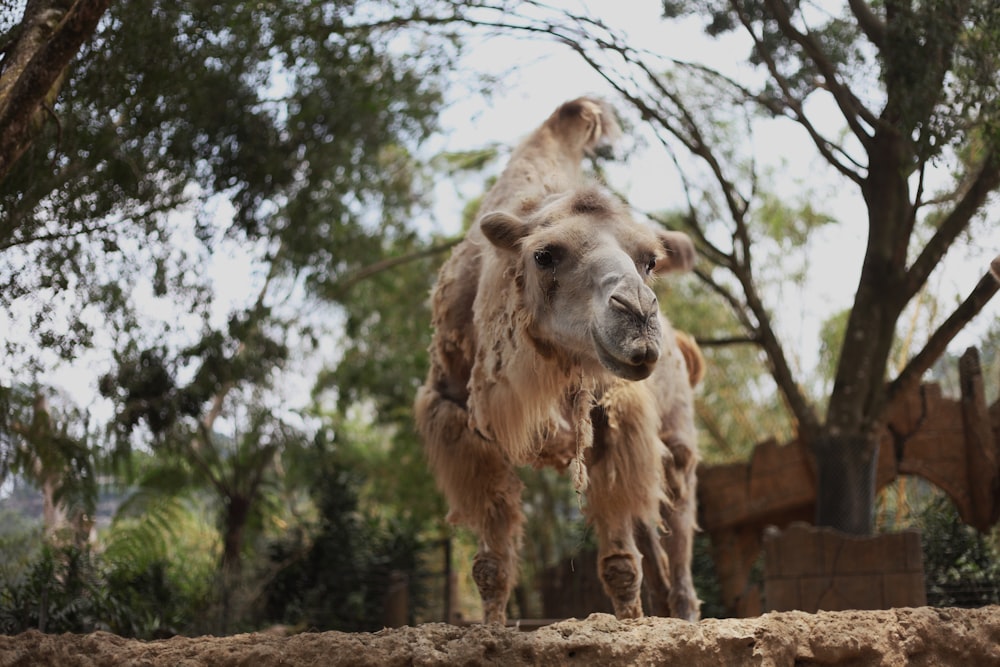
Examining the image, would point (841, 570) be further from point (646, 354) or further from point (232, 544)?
point (232, 544)

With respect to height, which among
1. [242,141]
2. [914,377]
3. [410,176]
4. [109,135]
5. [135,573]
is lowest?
[135,573]

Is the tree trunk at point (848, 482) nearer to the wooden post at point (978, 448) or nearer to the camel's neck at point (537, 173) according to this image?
the wooden post at point (978, 448)

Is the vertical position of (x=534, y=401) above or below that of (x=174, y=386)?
below

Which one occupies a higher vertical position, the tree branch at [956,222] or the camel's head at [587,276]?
the tree branch at [956,222]

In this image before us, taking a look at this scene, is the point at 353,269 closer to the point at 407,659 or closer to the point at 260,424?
the point at 260,424

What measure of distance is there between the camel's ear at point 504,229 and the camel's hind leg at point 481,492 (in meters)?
0.87

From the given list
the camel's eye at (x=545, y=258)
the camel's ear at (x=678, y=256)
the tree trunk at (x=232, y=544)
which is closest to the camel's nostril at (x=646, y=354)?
the camel's eye at (x=545, y=258)

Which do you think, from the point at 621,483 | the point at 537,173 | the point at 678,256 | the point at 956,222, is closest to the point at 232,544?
the point at 537,173

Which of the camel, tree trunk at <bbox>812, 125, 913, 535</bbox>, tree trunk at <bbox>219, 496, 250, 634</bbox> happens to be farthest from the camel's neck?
tree trunk at <bbox>219, 496, 250, 634</bbox>

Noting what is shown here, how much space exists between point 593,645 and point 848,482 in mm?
5168

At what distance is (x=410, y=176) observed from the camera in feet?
46.8

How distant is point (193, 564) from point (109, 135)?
247 inches

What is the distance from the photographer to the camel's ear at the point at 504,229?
13.1 ft

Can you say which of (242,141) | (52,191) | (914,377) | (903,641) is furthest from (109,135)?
(914,377)
